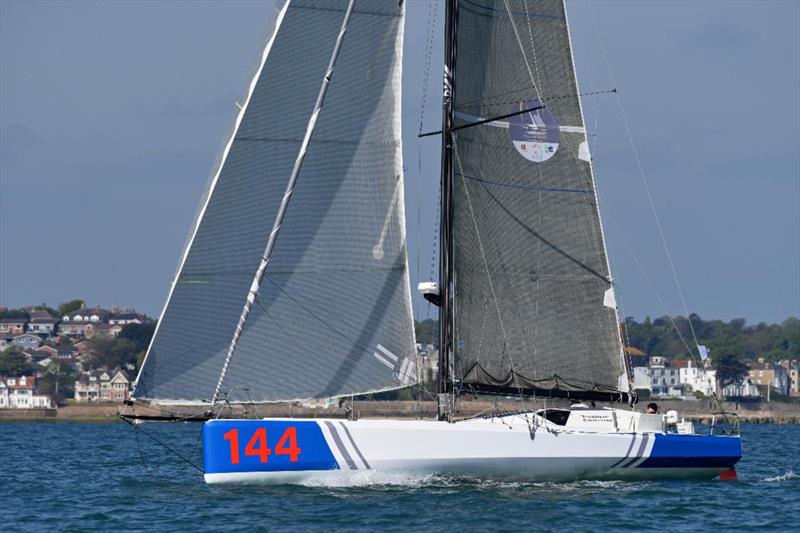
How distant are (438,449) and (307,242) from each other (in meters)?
3.80

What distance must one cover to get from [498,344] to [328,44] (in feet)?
19.0

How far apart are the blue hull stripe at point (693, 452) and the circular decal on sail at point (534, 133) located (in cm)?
521

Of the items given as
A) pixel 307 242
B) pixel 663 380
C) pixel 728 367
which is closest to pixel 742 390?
pixel 663 380

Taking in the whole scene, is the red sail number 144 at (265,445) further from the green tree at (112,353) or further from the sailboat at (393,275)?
the green tree at (112,353)

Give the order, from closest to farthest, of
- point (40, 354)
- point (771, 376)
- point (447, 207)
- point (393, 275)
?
point (393, 275), point (447, 207), point (40, 354), point (771, 376)

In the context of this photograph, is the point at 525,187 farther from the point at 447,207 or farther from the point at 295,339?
the point at 295,339

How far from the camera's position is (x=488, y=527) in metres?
19.9

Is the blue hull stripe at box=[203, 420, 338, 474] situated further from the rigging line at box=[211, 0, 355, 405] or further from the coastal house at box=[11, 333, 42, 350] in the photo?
the coastal house at box=[11, 333, 42, 350]

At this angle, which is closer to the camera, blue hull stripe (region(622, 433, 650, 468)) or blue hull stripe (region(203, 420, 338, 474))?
blue hull stripe (region(203, 420, 338, 474))

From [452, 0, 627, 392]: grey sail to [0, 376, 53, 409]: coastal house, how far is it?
355 feet

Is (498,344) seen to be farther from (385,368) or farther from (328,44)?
(328,44)

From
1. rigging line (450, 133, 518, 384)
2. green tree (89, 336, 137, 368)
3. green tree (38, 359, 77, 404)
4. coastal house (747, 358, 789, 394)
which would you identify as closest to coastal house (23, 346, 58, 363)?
green tree (38, 359, 77, 404)

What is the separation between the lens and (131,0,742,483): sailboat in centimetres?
2266

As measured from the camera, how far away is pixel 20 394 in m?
131
